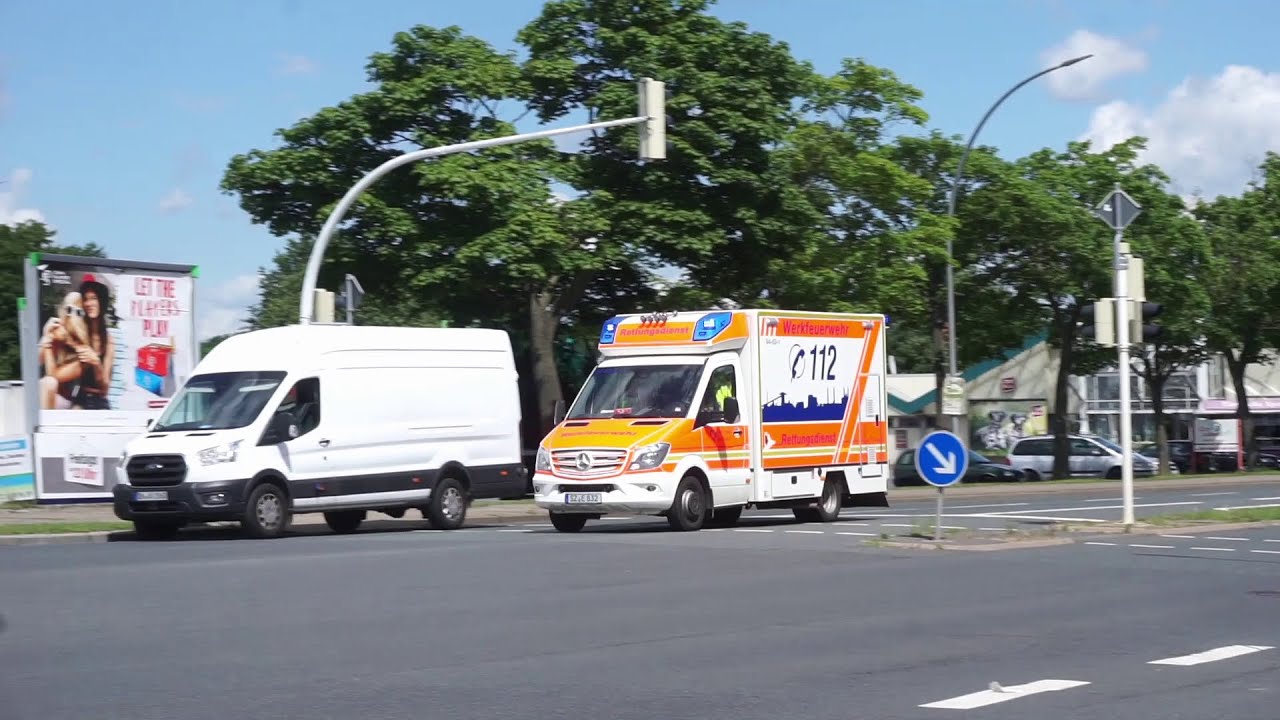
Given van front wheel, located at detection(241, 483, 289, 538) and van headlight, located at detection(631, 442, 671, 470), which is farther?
van front wheel, located at detection(241, 483, 289, 538)

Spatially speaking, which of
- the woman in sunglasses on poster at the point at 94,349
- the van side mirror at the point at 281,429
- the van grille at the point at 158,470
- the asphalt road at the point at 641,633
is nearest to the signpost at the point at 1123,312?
the asphalt road at the point at 641,633

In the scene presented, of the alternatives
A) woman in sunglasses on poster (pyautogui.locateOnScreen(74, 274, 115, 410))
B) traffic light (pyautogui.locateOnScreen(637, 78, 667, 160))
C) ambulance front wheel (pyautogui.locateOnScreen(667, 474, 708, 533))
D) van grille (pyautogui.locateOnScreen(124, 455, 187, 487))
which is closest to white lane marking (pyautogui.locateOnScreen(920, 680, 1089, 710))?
ambulance front wheel (pyautogui.locateOnScreen(667, 474, 708, 533))

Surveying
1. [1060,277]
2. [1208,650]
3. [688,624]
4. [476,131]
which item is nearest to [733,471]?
[688,624]

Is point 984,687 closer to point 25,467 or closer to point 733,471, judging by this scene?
point 733,471

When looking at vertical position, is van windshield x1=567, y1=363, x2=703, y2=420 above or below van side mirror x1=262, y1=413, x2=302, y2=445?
above

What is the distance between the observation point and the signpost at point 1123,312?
19.8m

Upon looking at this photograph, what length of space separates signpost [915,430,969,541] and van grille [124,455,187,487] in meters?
9.18

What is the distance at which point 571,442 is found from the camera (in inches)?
826

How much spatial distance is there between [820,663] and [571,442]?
464 inches

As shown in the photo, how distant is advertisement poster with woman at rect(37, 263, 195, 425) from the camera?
2955 cm

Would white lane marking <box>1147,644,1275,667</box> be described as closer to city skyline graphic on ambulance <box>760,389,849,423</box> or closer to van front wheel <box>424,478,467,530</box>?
city skyline graphic on ambulance <box>760,389,849,423</box>

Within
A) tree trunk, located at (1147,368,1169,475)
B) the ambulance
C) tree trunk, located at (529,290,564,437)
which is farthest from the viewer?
tree trunk, located at (1147,368,1169,475)

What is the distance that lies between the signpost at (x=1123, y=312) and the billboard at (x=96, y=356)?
1810cm

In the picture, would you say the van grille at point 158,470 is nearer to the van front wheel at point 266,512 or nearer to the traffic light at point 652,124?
the van front wheel at point 266,512
